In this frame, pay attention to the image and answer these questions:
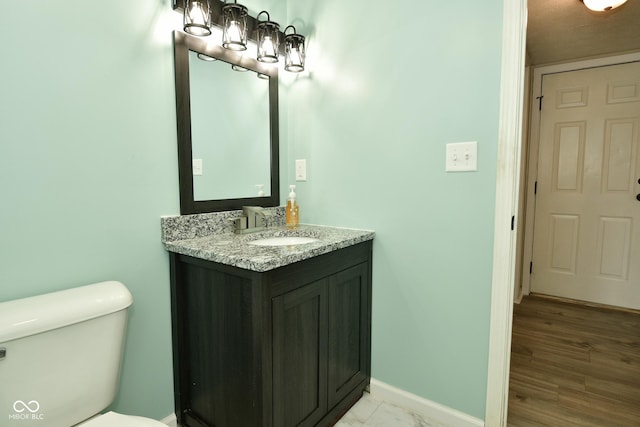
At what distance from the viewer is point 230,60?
5.23 feet

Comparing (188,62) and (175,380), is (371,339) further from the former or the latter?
(188,62)

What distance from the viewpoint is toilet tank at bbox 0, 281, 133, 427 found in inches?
34.2

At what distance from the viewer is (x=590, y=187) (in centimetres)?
295

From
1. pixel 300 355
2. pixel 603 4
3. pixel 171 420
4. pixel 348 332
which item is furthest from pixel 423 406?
pixel 603 4

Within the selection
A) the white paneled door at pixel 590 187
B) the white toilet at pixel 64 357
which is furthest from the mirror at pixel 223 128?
the white paneled door at pixel 590 187

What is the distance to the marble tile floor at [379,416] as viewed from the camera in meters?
1.52

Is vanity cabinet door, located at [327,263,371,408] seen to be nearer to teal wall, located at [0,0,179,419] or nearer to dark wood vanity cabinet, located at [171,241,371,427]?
dark wood vanity cabinet, located at [171,241,371,427]

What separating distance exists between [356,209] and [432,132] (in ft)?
1.72

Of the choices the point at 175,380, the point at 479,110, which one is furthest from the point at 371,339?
the point at 479,110

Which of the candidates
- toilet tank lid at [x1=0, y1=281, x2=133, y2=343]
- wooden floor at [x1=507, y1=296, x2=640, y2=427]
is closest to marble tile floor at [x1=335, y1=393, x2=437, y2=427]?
wooden floor at [x1=507, y1=296, x2=640, y2=427]

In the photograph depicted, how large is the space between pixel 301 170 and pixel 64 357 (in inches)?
52.5

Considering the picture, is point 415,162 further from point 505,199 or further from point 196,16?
point 196,16

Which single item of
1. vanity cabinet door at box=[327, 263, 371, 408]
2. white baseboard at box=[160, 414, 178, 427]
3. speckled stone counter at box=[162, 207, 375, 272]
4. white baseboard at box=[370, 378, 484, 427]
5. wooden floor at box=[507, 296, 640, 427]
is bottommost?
wooden floor at box=[507, 296, 640, 427]

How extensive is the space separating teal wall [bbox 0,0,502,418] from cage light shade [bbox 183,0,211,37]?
3.1 inches
